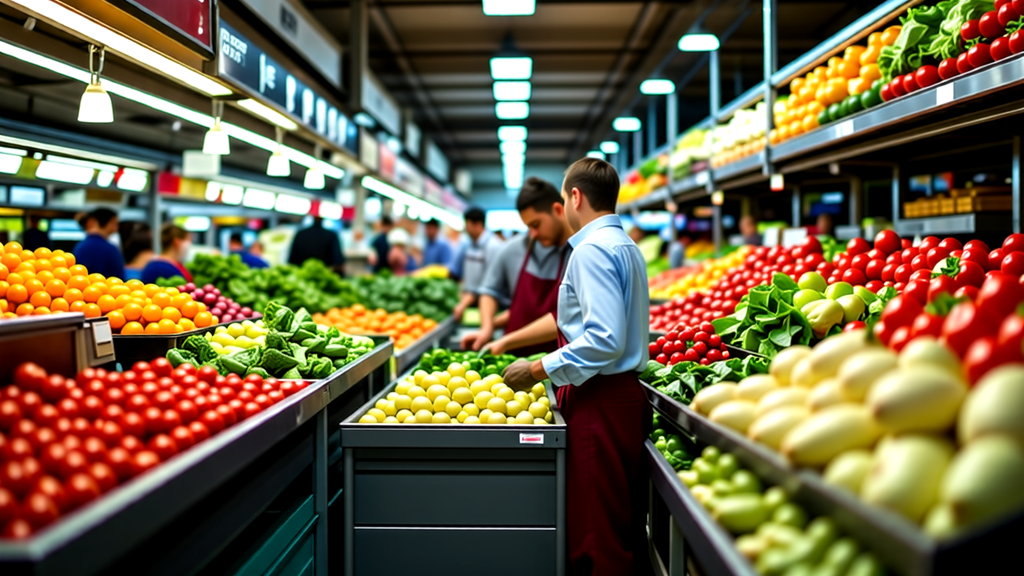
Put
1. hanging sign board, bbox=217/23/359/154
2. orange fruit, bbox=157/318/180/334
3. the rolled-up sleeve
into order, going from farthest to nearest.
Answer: hanging sign board, bbox=217/23/359/154
orange fruit, bbox=157/318/180/334
the rolled-up sleeve

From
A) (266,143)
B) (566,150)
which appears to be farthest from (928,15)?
(566,150)

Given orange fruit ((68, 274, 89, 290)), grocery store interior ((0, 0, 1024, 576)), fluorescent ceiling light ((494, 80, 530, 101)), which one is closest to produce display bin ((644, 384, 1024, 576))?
grocery store interior ((0, 0, 1024, 576))

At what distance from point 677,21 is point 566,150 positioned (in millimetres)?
14170

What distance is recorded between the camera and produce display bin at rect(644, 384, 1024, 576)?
1.23m

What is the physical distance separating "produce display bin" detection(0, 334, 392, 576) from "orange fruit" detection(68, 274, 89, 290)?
4.11 feet

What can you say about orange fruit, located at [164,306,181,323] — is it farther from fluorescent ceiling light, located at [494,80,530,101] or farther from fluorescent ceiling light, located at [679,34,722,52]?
fluorescent ceiling light, located at [494,80,530,101]

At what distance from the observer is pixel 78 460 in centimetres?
175

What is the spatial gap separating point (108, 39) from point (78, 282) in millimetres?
1136

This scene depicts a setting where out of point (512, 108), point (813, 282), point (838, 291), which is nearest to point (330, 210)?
point (512, 108)

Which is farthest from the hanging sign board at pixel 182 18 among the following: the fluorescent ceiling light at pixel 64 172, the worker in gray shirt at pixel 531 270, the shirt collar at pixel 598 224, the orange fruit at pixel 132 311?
the fluorescent ceiling light at pixel 64 172

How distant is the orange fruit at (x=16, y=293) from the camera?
3334 mm

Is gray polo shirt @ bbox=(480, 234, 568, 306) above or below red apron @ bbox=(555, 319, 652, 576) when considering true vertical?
above

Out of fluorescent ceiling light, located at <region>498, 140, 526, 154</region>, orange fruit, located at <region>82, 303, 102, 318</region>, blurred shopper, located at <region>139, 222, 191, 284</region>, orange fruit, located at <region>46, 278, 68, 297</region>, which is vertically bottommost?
orange fruit, located at <region>82, 303, 102, 318</region>

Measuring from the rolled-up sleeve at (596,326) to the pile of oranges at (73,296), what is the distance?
1.89m
